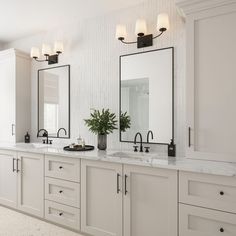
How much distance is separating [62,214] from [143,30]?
223cm

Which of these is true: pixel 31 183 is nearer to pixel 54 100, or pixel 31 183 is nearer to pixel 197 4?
pixel 54 100

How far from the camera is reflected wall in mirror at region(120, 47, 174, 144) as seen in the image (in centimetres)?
246

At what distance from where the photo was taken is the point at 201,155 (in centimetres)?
197

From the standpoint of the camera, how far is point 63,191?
250 cm

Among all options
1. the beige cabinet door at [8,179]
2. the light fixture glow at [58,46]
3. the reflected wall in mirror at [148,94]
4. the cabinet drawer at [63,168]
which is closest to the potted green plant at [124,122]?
the reflected wall in mirror at [148,94]

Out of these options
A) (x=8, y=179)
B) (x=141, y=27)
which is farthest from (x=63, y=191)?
(x=141, y=27)

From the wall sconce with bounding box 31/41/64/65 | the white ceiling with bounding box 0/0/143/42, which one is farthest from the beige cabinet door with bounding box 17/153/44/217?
the white ceiling with bounding box 0/0/143/42

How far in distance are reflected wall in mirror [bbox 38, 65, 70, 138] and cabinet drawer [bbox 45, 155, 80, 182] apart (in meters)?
0.70

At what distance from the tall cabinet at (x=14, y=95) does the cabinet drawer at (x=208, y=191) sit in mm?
2669

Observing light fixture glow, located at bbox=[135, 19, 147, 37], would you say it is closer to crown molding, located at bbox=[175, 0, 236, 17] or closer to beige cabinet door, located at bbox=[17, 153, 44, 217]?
crown molding, located at bbox=[175, 0, 236, 17]

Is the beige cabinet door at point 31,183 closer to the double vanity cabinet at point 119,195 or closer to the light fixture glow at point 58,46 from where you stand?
the double vanity cabinet at point 119,195

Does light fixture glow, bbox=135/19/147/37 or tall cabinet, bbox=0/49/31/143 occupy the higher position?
light fixture glow, bbox=135/19/147/37

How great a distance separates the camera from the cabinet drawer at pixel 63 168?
238cm

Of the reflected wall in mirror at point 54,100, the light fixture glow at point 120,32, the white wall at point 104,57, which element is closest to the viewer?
the white wall at point 104,57
